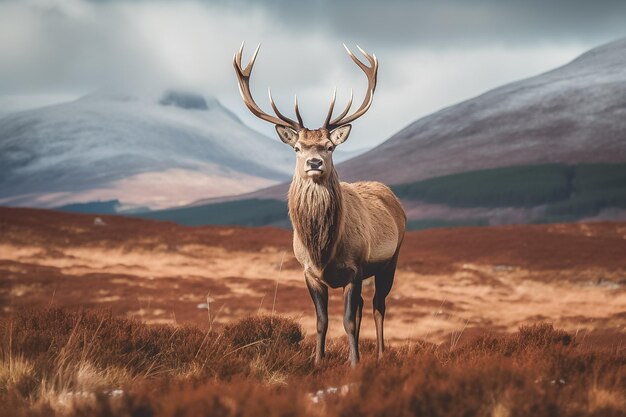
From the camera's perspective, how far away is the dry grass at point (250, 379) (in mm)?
3797

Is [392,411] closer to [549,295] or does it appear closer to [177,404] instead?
[177,404]

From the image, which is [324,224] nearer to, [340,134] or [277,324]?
[340,134]

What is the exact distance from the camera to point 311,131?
7031mm

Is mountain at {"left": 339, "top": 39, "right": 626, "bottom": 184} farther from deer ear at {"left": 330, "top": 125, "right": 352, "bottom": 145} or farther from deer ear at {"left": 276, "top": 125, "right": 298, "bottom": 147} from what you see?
deer ear at {"left": 276, "top": 125, "right": 298, "bottom": 147}

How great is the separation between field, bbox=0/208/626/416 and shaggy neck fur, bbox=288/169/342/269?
1.21 m

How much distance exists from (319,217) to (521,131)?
113 meters

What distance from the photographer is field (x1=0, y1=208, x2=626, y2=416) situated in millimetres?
4035

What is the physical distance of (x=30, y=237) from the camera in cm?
3634

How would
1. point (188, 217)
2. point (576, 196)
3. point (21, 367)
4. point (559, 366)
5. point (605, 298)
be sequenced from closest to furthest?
point (21, 367)
point (559, 366)
point (605, 298)
point (576, 196)
point (188, 217)

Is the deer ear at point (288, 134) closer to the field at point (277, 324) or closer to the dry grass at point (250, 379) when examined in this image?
the field at point (277, 324)

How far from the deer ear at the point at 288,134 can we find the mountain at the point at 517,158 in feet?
276

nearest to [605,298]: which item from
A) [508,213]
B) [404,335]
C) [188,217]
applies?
[404,335]

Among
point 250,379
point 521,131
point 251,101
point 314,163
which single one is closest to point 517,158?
point 521,131

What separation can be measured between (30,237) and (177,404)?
1447 inches
